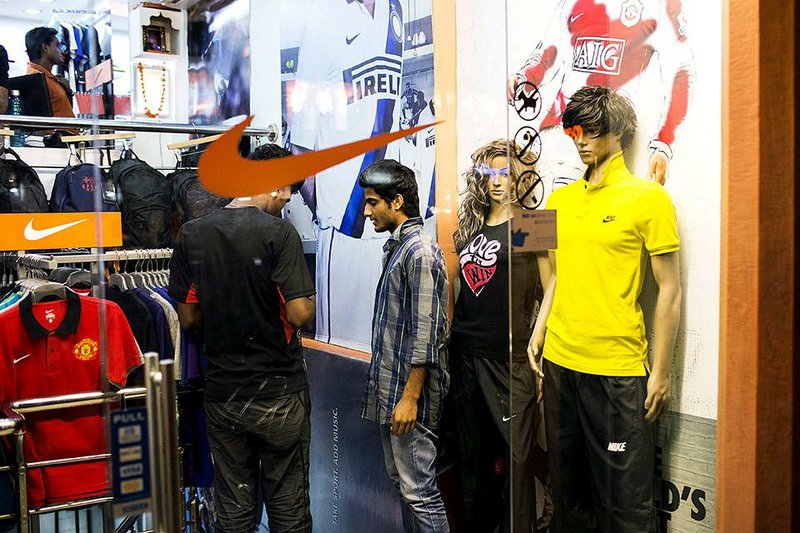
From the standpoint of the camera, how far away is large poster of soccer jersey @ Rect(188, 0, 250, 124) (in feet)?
4.50

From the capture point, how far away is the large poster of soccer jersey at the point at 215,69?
137cm

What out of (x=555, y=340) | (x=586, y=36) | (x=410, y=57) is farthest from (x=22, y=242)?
(x=586, y=36)

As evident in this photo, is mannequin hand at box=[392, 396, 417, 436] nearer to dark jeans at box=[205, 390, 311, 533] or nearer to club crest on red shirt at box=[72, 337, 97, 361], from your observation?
dark jeans at box=[205, 390, 311, 533]

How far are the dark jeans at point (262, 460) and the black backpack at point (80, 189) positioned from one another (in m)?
0.43

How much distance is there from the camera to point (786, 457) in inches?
74.6

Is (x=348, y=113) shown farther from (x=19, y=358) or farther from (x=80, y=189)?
(x=19, y=358)

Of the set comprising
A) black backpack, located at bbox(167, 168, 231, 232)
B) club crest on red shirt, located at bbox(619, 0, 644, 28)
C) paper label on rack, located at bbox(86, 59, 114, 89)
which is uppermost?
club crest on red shirt, located at bbox(619, 0, 644, 28)

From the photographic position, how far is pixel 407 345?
6.06ft

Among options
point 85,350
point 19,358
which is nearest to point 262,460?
point 85,350

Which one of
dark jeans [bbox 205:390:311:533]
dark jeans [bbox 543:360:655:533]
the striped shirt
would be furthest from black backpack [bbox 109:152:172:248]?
dark jeans [bbox 543:360:655:533]

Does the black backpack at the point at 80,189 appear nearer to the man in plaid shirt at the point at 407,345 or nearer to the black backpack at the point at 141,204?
the black backpack at the point at 141,204

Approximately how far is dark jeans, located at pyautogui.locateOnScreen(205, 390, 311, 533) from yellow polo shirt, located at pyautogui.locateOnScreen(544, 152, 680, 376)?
0.79 metres

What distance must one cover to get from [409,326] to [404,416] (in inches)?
9.0

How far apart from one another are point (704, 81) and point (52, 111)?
151cm
